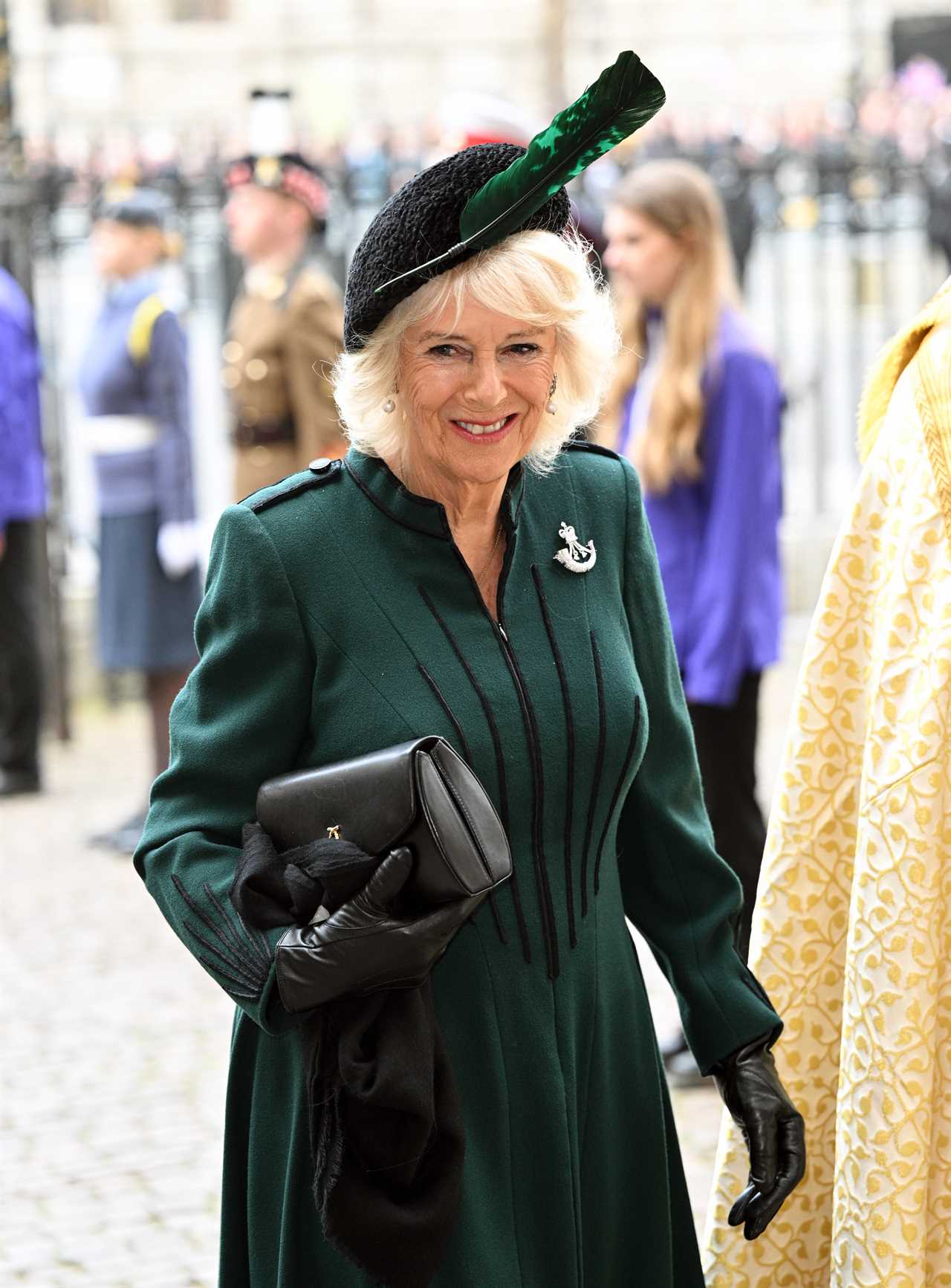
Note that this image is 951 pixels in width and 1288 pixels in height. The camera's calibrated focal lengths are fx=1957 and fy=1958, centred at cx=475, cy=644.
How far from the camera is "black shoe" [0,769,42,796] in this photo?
790 centimetres

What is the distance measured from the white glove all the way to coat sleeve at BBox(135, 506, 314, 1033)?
481 centimetres

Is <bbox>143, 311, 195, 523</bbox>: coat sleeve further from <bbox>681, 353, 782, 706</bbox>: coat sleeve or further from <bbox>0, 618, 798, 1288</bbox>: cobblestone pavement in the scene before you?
<bbox>681, 353, 782, 706</bbox>: coat sleeve

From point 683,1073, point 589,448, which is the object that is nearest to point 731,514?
point 683,1073

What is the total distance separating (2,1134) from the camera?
450 cm

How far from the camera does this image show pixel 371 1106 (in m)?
2.02

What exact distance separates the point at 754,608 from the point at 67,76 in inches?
1272

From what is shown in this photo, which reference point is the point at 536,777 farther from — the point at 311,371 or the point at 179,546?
the point at 179,546

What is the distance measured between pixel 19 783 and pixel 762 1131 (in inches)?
236

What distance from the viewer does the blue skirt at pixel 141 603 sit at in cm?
700

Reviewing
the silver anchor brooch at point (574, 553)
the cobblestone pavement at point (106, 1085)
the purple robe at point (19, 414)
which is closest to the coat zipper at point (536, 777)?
the silver anchor brooch at point (574, 553)

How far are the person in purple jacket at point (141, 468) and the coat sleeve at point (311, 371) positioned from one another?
81 centimetres

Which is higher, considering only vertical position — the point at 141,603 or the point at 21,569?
the point at 21,569

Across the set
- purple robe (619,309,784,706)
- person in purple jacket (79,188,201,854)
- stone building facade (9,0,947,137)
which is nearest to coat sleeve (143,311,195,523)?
person in purple jacket (79,188,201,854)

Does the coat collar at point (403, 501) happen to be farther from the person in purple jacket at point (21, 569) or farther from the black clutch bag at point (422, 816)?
the person in purple jacket at point (21, 569)
